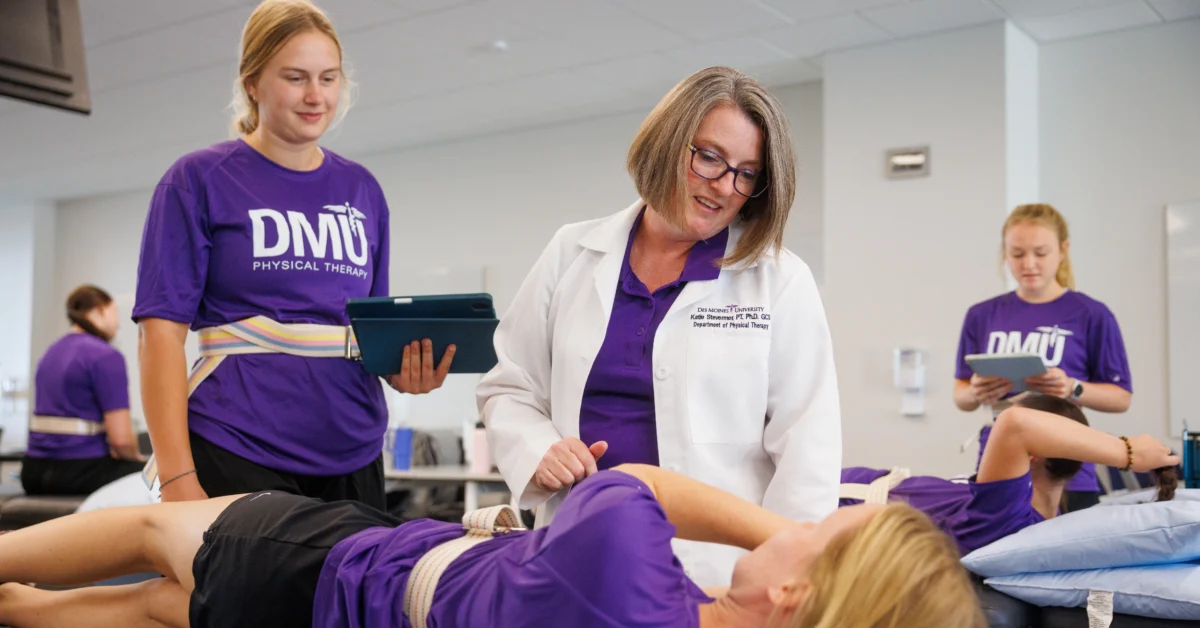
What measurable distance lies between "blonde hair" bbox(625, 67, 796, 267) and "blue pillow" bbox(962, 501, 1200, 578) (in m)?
1.00

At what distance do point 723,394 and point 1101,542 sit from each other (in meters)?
1.05

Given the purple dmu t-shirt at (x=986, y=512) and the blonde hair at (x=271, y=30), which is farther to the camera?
the purple dmu t-shirt at (x=986, y=512)

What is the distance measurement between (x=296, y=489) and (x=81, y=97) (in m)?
0.89

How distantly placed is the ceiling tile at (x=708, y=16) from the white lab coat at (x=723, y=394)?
10.0ft

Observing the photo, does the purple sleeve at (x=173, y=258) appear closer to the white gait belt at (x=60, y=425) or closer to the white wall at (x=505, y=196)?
the white gait belt at (x=60, y=425)

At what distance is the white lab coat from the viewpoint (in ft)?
5.25

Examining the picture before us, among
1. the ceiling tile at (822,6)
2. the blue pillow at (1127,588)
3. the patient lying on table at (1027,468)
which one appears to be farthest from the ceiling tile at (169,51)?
the blue pillow at (1127,588)

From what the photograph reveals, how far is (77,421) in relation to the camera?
493 centimetres

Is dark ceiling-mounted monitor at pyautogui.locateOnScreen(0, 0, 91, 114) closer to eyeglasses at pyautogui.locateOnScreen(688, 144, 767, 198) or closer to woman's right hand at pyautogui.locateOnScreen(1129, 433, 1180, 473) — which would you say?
eyeglasses at pyautogui.locateOnScreen(688, 144, 767, 198)

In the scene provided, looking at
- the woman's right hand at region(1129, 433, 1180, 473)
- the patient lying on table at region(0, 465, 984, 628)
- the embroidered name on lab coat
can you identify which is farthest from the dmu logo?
the woman's right hand at region(1129, 433, 1180, 473)

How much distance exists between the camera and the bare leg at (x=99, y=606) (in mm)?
1824

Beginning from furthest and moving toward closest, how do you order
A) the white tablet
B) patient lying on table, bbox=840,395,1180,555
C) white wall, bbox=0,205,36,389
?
1. white wall, bbox=0,205,36,389
2. the white tablet
3. patient lying on table, bbox=840,395,1180,555

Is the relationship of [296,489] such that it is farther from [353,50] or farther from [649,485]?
[353,50]

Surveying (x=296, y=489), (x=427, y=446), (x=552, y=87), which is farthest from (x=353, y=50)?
(x=296, y=489)
